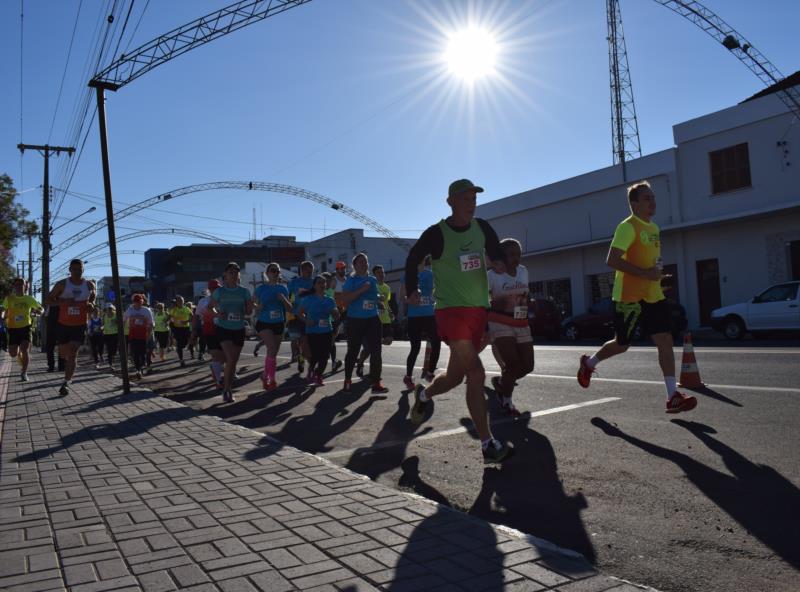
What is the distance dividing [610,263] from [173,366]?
1342cm

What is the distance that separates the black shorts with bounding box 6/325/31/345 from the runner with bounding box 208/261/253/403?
5.76 m

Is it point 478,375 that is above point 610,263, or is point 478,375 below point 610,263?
below

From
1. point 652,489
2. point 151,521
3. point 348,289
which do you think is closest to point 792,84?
point 348,289

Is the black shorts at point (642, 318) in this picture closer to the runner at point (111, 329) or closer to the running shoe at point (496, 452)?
the running shoe at point (496, 452)

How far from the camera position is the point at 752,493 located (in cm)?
368

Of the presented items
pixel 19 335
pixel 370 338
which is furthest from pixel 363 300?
pixel 19 335

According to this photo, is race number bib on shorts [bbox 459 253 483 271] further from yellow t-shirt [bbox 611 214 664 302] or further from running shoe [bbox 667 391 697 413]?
running shoe [bbox 667 391 697 413]

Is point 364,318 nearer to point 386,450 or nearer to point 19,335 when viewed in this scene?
point 386,450

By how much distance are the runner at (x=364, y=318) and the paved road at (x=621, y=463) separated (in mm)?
481

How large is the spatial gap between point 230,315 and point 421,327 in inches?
99.5

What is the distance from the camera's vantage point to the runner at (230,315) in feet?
29.7

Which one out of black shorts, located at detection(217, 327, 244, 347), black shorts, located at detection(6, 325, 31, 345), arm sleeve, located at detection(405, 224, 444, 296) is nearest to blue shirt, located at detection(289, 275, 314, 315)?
black shorts, located at detection(217, 327, 244, 347)

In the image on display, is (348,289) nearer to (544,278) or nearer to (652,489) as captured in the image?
(652,489)

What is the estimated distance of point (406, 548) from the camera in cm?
304
